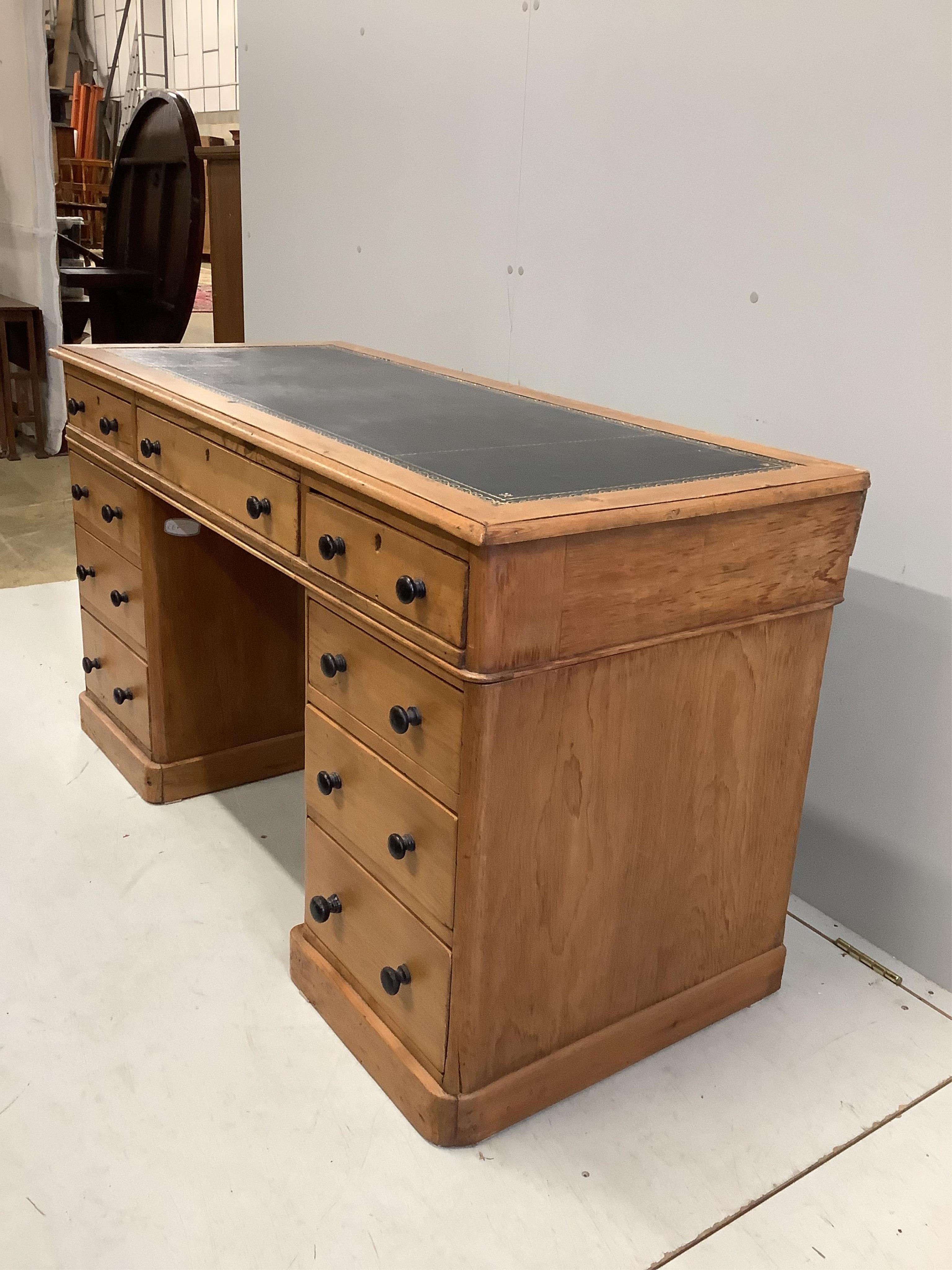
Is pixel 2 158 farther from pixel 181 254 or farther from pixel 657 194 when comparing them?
pixel 657 194

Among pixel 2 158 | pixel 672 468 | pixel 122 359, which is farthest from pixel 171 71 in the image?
pixel 672 468

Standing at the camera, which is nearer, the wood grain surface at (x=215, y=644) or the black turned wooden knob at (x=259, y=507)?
the black turned wooden knob at (x=259, y=507)

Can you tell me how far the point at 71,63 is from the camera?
13.4 m

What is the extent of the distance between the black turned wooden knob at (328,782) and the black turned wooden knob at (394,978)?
0.26 m

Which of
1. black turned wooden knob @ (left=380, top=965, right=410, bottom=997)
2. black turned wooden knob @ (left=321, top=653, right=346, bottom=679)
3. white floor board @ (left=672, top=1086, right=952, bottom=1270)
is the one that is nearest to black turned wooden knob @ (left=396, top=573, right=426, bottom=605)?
black turned wooden knob @ (left=321, top=653, right=346, bottom=679)

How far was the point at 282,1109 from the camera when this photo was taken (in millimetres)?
1447

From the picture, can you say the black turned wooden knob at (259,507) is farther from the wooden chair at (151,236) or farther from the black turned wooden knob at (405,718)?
the wooden chair at (151,236)

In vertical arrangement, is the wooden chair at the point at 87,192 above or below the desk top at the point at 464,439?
above

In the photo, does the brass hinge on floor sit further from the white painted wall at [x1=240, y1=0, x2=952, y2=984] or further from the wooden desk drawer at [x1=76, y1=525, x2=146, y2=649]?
the wooden desk drawer at [x1=76, y1=525, x2=146, y2=649]

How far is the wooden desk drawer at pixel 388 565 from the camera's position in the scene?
1.17 metres

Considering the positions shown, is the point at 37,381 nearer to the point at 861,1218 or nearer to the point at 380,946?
the point at 380,946

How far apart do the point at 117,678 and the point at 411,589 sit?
129 centimetres

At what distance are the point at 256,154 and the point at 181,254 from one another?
136cm

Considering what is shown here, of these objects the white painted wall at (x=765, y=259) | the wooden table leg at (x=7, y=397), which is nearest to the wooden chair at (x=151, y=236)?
the wooden table leg at (x=7, y=397)
